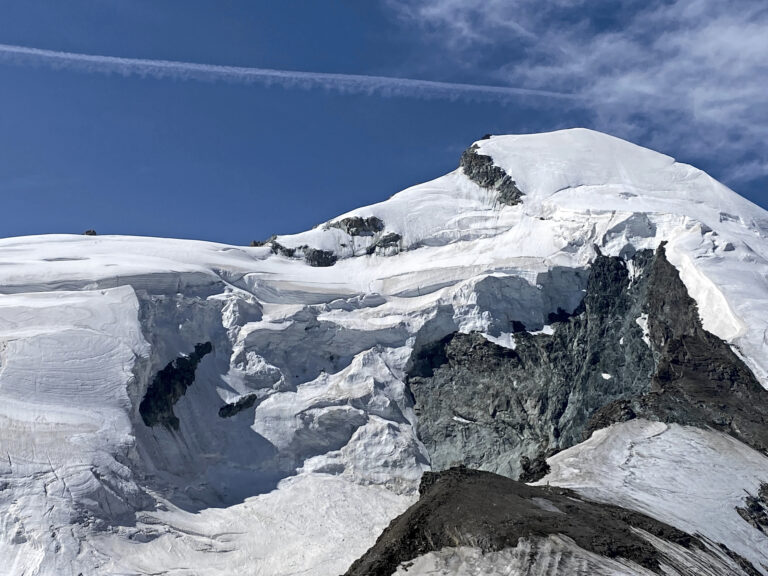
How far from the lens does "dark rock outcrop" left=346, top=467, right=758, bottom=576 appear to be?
48094mm

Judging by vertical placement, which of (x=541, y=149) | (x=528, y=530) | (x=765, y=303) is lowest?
(x=528, y=530)

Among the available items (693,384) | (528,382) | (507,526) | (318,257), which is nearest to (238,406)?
(528,382)

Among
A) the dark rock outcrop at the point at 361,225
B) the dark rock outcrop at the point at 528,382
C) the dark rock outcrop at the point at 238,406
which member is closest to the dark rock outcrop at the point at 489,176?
the dark rock outcrop at the point at 361,225

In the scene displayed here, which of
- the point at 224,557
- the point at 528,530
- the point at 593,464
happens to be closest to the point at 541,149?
the point at 593,464

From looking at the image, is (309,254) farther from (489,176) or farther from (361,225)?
(489,176)

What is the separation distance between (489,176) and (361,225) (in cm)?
1338

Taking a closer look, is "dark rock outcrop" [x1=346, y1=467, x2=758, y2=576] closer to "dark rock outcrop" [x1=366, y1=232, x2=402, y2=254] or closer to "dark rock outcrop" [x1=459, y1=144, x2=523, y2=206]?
"dark rock outcrop" [x1=366, y1=232, x2=402, y2=254]

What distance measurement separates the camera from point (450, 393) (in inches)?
3091

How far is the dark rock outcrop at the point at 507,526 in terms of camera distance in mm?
48094

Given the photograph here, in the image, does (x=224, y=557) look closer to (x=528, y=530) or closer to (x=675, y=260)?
(x=528, y=530)

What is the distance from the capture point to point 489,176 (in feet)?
335

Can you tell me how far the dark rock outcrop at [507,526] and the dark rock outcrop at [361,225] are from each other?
1659 inches

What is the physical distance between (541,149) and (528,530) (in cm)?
6380

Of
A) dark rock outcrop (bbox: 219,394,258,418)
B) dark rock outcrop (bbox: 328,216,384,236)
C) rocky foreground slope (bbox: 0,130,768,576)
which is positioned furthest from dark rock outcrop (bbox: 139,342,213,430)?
dark rock outcrop (bbox: 328,216,384,236)
